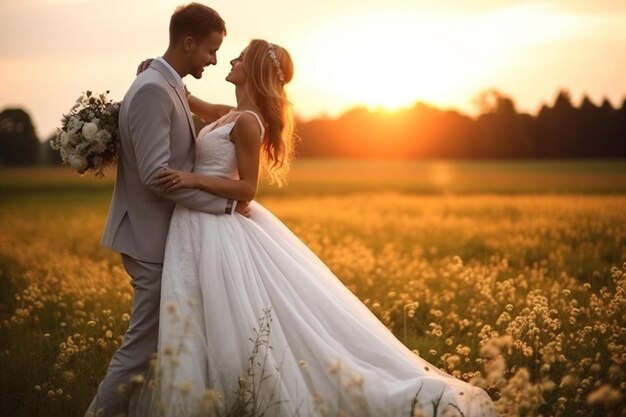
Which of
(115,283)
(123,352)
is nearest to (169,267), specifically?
(123,352)

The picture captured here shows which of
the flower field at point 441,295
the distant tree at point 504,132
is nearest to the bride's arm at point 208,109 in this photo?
the flower field at point 441,295

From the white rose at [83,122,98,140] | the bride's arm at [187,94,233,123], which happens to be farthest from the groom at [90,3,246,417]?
the bride's arm at [187,94,233,123]

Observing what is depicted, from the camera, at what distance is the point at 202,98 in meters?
7.38

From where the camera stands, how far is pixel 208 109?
23.5 ft

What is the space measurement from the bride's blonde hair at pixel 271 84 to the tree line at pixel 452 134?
130 feet

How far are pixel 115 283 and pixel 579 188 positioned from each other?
31.6 metres

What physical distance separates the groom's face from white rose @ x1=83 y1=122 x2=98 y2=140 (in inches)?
34.6

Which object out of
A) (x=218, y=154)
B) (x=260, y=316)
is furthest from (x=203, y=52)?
(x=260, y=316)

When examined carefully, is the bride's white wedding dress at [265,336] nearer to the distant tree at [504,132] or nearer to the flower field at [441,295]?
the flower field at [441,295]

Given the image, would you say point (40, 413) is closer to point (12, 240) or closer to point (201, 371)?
point (201, 371)

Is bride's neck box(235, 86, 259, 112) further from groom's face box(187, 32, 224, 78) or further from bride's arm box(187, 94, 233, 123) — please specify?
bride's arm box(187, 94, 233, 123)

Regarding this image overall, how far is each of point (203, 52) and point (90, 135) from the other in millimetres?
1092

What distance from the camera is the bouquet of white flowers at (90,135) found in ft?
18.8

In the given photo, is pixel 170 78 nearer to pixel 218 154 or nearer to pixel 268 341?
pixel 218 154
